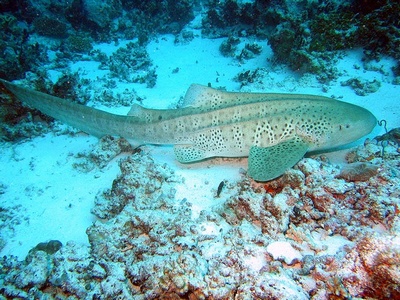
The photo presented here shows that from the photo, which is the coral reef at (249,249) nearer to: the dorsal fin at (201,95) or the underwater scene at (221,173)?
the underwater scene at (221,173)

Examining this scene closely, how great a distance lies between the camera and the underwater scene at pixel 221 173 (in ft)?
7.75

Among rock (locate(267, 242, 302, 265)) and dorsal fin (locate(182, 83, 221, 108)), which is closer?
rock (locate(267, 242, 302, 265))

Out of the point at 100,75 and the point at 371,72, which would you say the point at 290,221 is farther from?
the point at 100,75

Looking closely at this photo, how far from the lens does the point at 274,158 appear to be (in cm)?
394

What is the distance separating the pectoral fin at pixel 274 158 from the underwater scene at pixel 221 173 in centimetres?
3

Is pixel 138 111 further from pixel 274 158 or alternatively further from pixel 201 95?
pixel 274 158

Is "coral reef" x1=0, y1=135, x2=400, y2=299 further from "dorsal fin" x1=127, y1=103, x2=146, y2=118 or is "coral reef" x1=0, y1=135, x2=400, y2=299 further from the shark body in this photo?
"dorsal fin" x1=127, y1=103, x2=146, y2=118

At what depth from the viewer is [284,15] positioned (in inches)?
389

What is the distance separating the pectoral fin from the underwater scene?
3cm

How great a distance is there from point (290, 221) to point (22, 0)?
17398 mm

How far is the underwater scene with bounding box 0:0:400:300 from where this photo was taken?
2.36 m

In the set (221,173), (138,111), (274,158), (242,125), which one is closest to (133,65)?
(138,111)

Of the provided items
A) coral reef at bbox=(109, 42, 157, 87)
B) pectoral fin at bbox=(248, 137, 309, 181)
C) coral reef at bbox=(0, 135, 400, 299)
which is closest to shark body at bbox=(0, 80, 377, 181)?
pectoral fin at bbox=(248, 137, 309, 181)

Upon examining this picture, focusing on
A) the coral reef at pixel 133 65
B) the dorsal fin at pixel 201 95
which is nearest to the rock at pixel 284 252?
the dorsal fin at pixel 201 95
